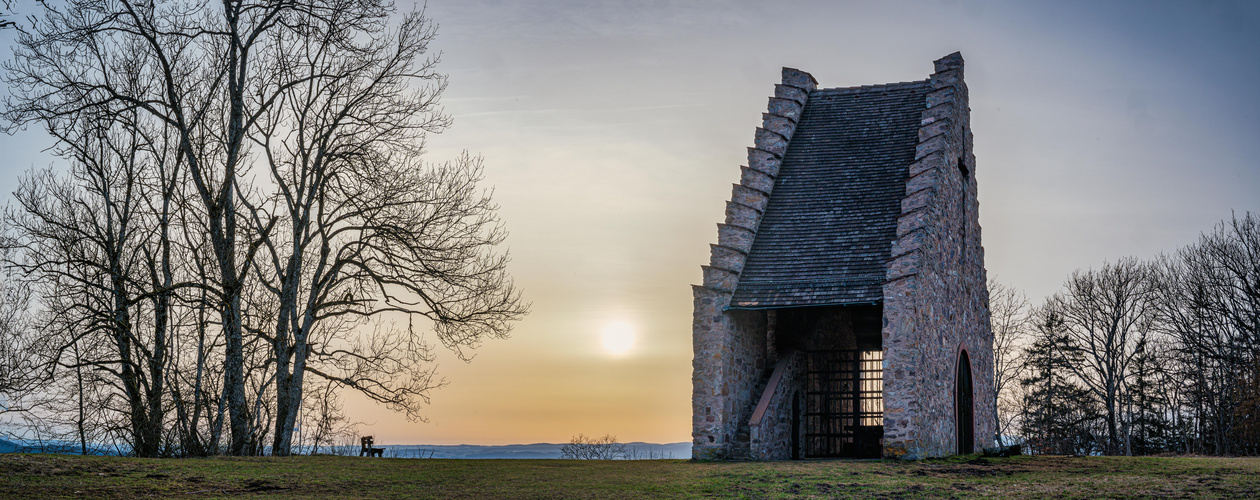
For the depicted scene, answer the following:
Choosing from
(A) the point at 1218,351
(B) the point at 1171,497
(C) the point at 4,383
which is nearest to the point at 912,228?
(B) the point at 1171,497

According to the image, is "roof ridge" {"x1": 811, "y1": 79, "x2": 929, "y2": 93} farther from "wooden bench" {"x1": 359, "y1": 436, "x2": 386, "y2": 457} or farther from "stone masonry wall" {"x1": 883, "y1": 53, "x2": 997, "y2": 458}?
"wooden bench" {"x1": 359, "y1": 436, "x2": 386, "y2": 457}

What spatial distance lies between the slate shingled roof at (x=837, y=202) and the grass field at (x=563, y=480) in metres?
4.87

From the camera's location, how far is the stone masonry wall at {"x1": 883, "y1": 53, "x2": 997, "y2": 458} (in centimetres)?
2019

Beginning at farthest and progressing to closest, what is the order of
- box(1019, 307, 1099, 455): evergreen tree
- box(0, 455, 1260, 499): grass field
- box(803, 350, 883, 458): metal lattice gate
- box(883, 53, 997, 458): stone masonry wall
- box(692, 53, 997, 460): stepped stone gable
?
box(1019, 307, 1099, 455): evergreen tree → box(803, 350, 883, 458): metal lattice gate → box(692, 53, 997, 460): stepped stone gable → box(883, 53, 997, 458): stone masonry wall → box(0, 455, 1260, 499): grass field

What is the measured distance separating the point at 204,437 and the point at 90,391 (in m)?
3.71

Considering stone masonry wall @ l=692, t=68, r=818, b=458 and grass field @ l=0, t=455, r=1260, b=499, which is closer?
grass field @ l=0, t=455, r=1260, b=499

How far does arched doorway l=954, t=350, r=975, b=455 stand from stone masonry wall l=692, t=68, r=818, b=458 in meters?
5.43

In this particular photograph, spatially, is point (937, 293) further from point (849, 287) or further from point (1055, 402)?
point (1055, 402)

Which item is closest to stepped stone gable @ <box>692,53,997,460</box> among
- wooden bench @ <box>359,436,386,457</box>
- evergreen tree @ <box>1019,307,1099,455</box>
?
wooden bench @ <box>359,436,386,457</box>

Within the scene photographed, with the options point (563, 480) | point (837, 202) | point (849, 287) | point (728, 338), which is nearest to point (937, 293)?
point (849, 287)

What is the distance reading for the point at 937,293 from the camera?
22.5 m

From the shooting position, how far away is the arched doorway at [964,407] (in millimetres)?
24609

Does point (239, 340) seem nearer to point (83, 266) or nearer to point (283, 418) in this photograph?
point (283, 418)

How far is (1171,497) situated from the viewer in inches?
459
